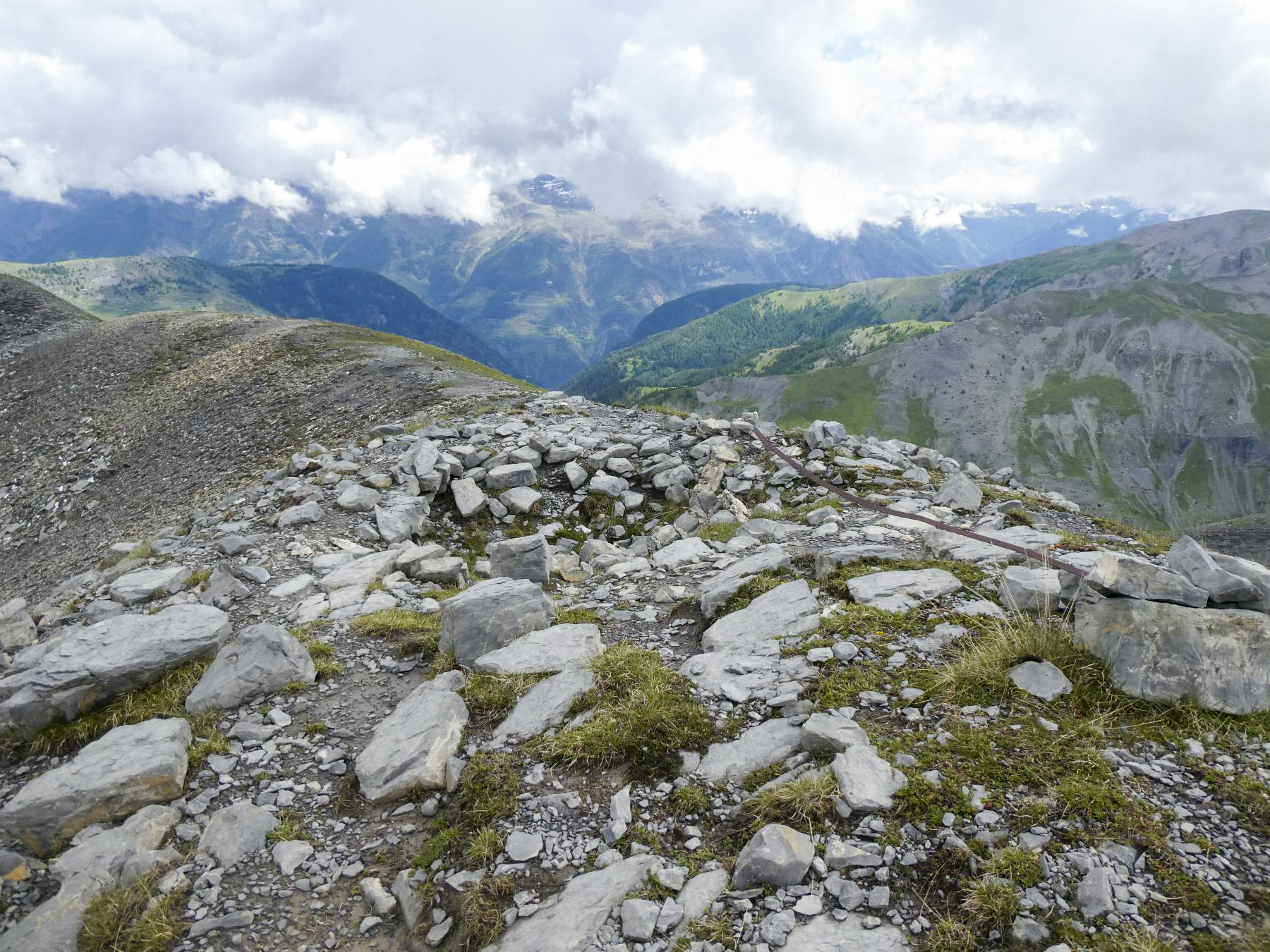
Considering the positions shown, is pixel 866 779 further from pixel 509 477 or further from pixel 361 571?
pixel 509 477

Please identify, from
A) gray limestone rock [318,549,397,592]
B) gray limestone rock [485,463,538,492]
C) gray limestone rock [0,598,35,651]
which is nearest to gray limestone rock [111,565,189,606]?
gray limestone rock [0,598,35,651]

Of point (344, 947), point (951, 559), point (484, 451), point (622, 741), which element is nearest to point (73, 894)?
point (344, 947)

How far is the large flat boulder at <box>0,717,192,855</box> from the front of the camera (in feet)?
19.7

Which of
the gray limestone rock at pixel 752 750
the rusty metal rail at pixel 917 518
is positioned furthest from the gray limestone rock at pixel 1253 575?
the gray limestone rock at pixel 752 750

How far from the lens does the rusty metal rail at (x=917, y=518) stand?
829 cm

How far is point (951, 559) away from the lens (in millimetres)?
9773

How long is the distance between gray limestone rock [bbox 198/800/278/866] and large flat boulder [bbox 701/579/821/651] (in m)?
5.38

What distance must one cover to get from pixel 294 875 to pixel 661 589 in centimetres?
645

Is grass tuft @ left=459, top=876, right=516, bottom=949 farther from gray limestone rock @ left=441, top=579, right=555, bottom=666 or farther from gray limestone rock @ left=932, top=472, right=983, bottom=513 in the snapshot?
gray limestone rock @ left=932, top=472, right=983, bottom=513

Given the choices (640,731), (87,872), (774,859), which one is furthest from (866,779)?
(87,872)

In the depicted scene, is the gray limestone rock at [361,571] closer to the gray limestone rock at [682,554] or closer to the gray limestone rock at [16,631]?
the gray limestone rock at [16,631]

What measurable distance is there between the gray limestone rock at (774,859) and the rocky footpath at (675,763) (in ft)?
0.07

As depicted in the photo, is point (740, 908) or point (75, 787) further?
point (75, 787)

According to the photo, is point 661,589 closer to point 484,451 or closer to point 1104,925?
point 1104,925
